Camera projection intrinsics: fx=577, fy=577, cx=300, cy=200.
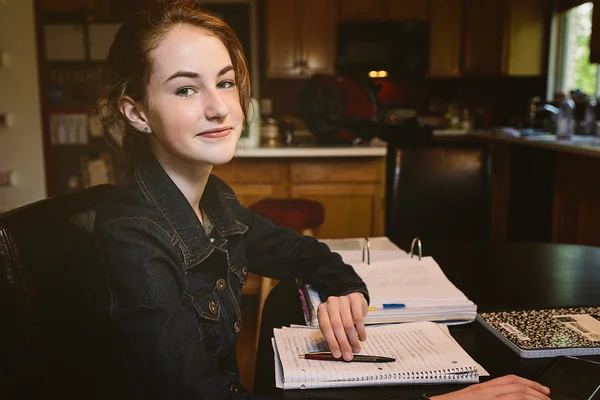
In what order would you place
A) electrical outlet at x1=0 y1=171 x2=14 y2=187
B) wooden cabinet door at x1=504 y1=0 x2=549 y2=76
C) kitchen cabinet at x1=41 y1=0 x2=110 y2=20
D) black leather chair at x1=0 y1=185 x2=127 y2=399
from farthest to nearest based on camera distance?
wooden cabinet door at x1=504 y1=0 x2=549 y2=76 → kitchen cabinet at x1=41 y1=0 x2=110 y2=20 → electrical outlet at x1=0 y1=171 x2=14 y2=187 → black leather chair at x1=0 y1=185 x2=127 y2=399

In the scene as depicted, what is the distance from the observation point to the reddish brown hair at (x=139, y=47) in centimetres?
89

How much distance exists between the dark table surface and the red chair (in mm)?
1066

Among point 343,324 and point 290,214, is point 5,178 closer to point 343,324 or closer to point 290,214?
point 290,214

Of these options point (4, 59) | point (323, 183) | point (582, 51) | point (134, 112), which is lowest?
point (323, 183)

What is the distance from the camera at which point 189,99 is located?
34.3 inches

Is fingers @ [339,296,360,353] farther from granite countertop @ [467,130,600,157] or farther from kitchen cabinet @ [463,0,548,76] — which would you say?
kitchen cabinet @ [463,0,548,76]

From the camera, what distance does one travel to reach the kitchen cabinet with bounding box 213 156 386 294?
10.5 feet

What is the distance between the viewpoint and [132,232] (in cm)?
79

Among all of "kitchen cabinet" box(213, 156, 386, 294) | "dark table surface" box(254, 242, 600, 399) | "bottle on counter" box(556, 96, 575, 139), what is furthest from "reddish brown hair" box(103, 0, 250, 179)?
"bottle on counter" box(556, 96, 575, 139)

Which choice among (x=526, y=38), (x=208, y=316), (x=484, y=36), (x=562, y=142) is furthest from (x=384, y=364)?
(x=526, y=38)

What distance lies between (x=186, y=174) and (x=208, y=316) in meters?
0.23

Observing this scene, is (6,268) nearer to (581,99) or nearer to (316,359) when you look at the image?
(316,359)

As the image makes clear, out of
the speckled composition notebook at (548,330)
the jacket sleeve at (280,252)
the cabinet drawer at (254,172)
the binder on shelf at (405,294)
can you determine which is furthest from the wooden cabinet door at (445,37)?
the speckled composition notebook at (548,330)

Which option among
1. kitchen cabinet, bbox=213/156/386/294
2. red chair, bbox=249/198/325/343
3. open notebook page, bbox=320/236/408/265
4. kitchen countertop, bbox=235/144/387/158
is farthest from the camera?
kitchen cabinet, bbox=213/156/386/294
